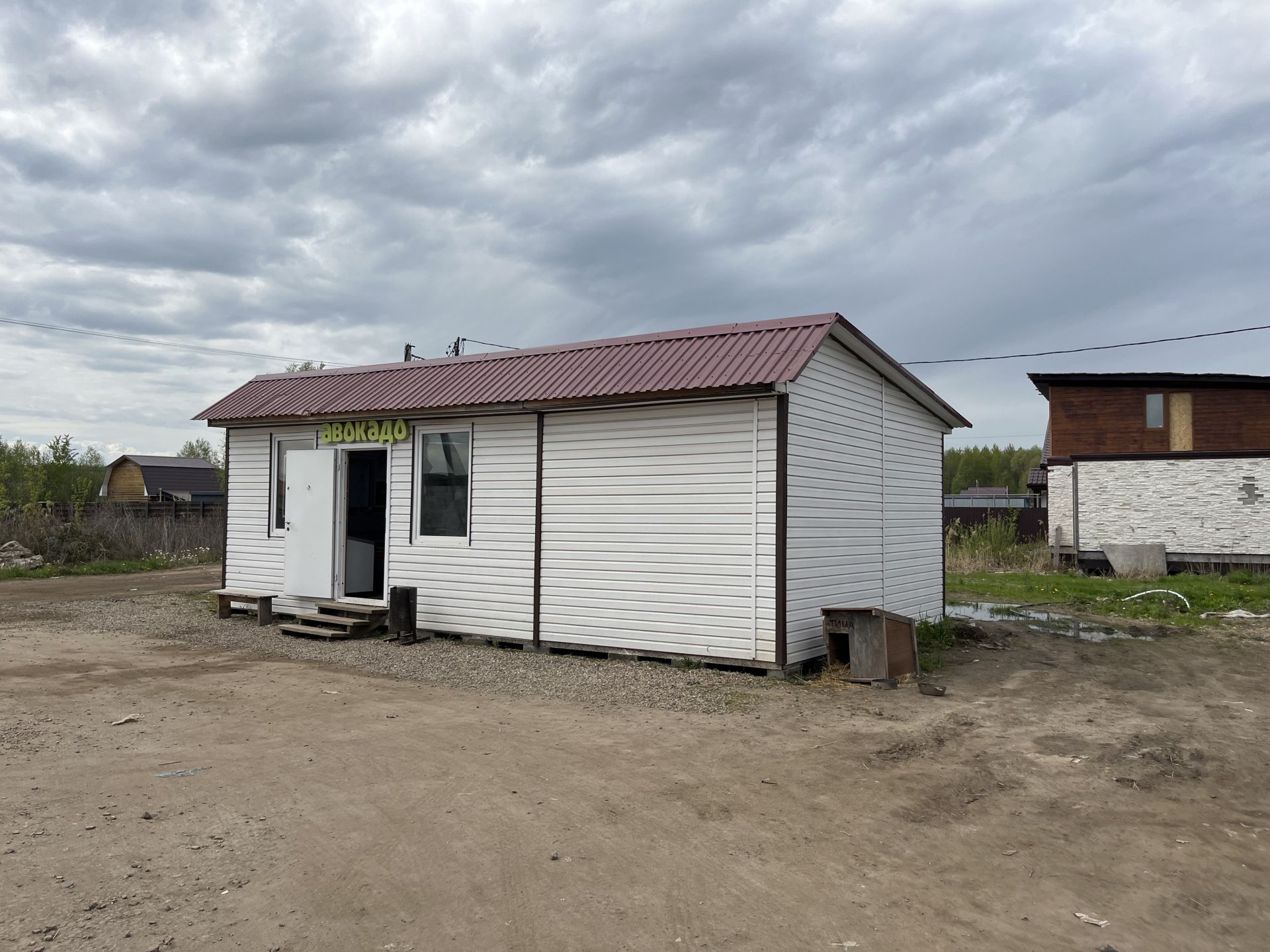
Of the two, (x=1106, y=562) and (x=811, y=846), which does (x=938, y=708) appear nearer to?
(x=811, y=846)

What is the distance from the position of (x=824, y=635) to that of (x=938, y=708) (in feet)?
4.87

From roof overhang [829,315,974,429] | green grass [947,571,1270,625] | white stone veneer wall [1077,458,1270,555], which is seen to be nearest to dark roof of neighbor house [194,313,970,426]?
roof overhang [829,315,974,429]

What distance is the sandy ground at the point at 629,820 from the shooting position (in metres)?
3.53

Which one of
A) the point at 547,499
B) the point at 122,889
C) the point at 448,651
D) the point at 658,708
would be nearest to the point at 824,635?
the point at 658,708

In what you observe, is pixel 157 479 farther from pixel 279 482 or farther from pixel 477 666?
pixel 477 666

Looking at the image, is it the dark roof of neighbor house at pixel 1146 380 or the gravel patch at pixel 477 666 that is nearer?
the gravel patch at pixel 477 666

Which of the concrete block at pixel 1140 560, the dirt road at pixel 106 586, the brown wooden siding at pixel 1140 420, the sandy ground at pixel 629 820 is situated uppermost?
the brown wooden siding at pixel 1140 420

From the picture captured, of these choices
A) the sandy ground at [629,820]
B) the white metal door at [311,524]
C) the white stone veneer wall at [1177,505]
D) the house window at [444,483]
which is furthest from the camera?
the white stone veneer wall at [1177,505]

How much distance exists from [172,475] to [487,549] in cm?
4548

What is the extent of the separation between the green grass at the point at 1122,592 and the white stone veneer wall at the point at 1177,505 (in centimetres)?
117

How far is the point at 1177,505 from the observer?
2048cm

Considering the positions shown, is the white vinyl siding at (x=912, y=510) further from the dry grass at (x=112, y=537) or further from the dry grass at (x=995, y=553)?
the dry grass at (x=112, y=537)

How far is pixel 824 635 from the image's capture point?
872 centimetres

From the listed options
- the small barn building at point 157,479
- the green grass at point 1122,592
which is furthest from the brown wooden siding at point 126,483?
the green grass at point 1122,592
